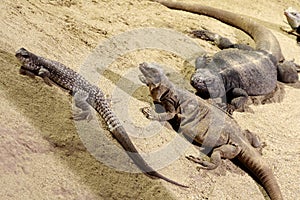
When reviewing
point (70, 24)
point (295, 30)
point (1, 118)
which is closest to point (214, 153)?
point (1, 118)

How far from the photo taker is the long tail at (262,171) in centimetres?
503

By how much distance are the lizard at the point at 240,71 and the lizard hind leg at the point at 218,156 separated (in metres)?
1.16

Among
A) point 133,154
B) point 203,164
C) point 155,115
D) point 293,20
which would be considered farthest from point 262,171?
point 293,20

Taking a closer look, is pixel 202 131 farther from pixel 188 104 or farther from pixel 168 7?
pixel 168 7

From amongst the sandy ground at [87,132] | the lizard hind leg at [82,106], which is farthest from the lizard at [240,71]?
the lizard hind leg at [82,106]

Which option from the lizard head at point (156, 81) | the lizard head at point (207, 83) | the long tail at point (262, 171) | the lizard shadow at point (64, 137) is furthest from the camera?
the lizard head at point (207, 83)

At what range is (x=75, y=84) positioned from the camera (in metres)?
5.26

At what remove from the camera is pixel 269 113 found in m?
6.62

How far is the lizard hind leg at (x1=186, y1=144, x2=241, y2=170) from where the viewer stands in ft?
16.9

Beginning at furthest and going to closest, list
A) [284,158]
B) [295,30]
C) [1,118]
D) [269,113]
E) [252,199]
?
1. [295,30]
2. [269,113]
3. [284,158]
4. [252,199]
5. [1,118]

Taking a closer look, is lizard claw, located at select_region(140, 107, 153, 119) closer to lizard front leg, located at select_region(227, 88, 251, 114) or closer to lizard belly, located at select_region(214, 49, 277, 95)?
lizard front leg, located at select_region(227, 88, 251, 114)

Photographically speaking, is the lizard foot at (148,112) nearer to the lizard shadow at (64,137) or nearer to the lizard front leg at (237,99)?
the lizard shadow at (64,137)

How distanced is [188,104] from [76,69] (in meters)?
1.52

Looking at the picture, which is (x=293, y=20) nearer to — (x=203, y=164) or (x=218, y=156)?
(x=218, y=156)
